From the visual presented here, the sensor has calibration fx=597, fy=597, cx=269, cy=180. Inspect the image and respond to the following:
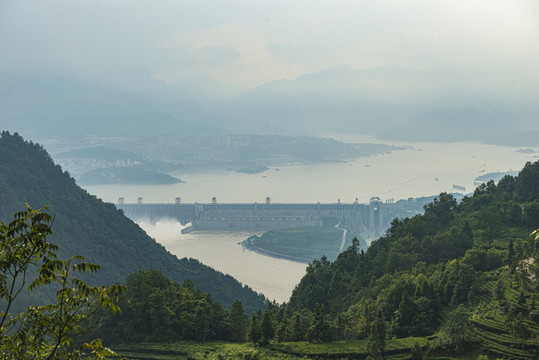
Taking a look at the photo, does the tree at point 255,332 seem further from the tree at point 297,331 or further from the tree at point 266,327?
the tree at point 297,331

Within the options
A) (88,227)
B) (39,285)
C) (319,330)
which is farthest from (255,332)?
(88,227)

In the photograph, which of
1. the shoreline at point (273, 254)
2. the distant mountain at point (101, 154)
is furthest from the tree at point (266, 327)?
the distant mountain at point (101, 154)

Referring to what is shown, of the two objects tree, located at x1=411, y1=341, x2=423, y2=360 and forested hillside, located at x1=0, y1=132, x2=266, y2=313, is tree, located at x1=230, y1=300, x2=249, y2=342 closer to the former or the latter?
tree, located at x1=411, y1=341, x2=423, y2=360

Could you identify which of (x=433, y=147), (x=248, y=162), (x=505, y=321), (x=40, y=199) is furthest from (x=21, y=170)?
(x=433, y=147)

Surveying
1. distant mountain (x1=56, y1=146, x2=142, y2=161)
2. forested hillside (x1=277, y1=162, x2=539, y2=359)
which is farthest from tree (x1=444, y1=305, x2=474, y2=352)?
distant mountain (x1=56, y1=146, x2=142, y2=161)

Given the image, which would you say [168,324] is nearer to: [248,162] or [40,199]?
[40,199]

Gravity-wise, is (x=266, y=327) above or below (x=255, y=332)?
above

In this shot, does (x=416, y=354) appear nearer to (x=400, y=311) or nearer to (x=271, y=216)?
(x=400, y=311)
